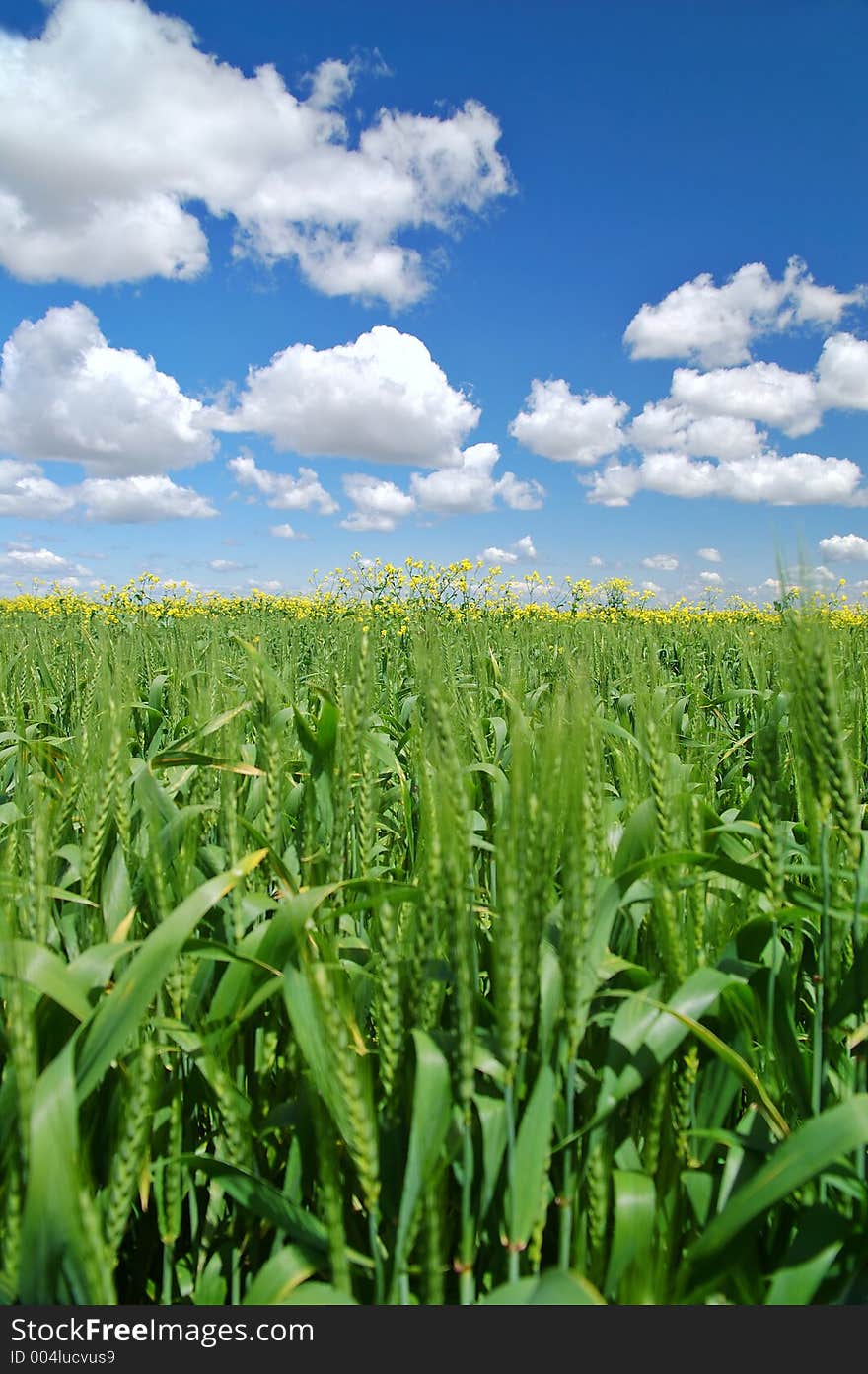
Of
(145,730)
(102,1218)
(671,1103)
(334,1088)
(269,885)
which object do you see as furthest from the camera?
(145,730)

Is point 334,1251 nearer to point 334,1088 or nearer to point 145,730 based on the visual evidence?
point 334,1088

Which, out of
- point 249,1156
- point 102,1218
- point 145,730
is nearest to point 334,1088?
point 249,1156

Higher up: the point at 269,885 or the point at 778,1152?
the point at 269,885

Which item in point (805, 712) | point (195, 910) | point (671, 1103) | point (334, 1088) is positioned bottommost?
point (671, 1103)

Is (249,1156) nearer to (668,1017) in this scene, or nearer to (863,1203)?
(668,1017)

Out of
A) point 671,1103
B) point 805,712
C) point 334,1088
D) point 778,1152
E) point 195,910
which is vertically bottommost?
point 671,1103

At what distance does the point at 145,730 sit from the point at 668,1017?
3.00m

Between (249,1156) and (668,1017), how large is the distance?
0.61 meters

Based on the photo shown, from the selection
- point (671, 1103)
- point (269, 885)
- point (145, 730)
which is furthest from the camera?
point (145, 730)

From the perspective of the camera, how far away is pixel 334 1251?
0.83 m

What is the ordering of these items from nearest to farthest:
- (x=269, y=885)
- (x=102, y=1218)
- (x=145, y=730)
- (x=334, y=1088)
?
(x=334, y=1088)
(x=102, y=1218)
(x=269, y=885)
(x=145, y=730)

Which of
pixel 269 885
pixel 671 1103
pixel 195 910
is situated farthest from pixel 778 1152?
pixel 269 885

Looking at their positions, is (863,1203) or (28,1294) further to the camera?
(863,1203)

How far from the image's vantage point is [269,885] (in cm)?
157
